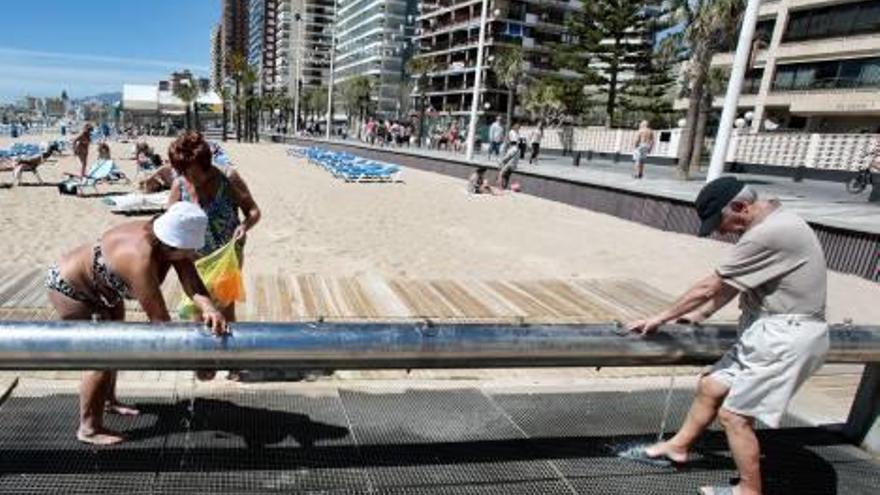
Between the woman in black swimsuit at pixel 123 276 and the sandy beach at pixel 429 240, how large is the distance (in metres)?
4.63

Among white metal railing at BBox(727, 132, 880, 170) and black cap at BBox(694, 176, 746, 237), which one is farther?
white metal railing at BBox(727, 132, 880, 170)

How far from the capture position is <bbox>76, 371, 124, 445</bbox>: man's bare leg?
350cm

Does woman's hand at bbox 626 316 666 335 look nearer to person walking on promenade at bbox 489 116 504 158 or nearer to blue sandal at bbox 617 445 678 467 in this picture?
blue sandal at bbox 617 445 678 467

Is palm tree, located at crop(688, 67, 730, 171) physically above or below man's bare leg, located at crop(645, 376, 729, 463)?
above

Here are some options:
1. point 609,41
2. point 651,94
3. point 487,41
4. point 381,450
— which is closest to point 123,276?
point 381,450

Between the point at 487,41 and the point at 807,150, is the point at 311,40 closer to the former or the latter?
the point at 487,41

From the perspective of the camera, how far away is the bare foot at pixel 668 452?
12.5 feet

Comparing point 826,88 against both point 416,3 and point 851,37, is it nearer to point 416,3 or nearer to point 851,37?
point 851,37

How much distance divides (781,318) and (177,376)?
3601mm

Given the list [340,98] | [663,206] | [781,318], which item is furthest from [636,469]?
[340,98]

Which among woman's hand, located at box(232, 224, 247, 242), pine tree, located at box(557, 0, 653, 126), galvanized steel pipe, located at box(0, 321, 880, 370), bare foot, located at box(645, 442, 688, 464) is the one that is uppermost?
pine tree, located at box(557, 0, 653, 126)

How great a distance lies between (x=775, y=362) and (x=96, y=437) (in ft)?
10.8

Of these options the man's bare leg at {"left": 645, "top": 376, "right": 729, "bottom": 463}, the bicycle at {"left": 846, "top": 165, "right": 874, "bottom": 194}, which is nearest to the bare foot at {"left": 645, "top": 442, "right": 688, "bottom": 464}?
the man's bare leg at {"left": 645, "top": 376, "right": 729, "bottom": 463}

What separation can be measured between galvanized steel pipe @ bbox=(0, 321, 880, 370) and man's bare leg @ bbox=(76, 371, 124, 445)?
47 centimetres
